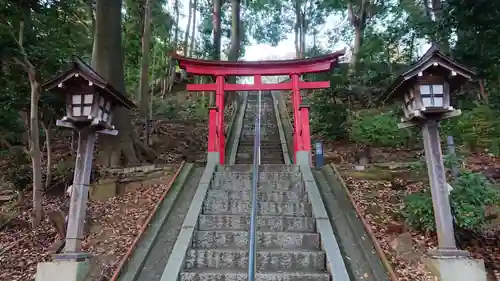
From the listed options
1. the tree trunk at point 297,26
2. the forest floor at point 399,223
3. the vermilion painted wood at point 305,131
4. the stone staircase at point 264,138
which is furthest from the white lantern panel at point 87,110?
the tree trunk at point 297,26

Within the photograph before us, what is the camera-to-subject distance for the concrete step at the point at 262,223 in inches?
220

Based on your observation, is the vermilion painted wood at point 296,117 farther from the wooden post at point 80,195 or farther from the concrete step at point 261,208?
the wooden post at point 80,195

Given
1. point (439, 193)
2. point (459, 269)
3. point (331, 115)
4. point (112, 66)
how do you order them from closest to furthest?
point (459, 269), point (439, 193), point (112, 66), point (331, 115)

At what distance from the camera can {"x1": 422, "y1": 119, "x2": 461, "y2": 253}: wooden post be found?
4516 millimetres

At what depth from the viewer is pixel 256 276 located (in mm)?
4512

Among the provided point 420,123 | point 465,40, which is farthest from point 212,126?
point 465,40

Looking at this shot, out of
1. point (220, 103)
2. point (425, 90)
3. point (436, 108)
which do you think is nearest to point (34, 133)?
point (220, 103)

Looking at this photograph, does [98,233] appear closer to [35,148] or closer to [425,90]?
[35,148]

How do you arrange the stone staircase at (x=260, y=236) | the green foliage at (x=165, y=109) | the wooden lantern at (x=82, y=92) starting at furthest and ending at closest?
the green foliage at (x=165, y=109)
the wooden lantern at (x=82, y=92)
the stone staircase at (x=260, y=236)

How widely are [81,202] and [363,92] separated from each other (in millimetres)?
10381

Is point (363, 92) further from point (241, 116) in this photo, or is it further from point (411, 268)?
point (411, 268)

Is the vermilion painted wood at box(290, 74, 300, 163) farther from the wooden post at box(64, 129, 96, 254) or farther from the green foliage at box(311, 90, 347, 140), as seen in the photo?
the wooden post at box(64, 129, 96, 254)

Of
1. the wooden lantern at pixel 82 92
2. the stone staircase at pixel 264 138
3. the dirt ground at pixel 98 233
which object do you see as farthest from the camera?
the stone staircase at pixel 264 138

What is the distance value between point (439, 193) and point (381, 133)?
215 inches
